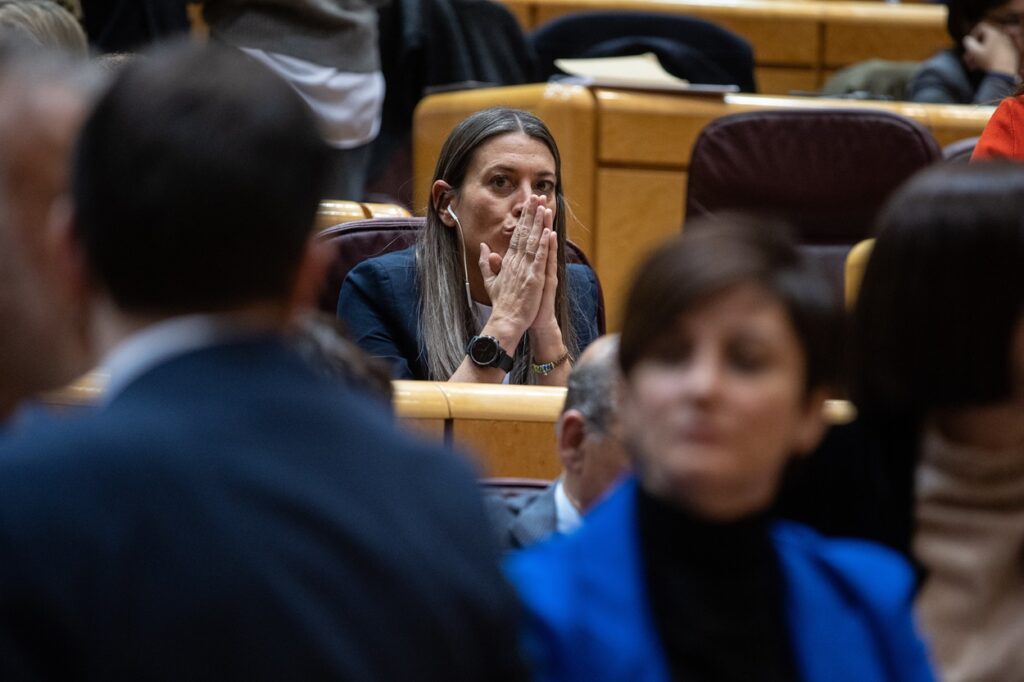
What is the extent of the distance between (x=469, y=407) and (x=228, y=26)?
1.87 m

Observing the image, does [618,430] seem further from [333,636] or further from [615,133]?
[615,133]

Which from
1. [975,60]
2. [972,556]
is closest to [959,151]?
[975,60]

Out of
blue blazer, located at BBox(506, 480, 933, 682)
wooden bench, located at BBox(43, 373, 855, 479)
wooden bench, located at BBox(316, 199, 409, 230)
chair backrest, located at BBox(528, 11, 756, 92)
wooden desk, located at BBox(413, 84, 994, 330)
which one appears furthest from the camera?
chair backrest, located at BBox(528, 11, 756, 92)

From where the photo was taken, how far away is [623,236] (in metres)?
3.62

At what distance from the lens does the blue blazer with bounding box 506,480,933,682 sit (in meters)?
1.06

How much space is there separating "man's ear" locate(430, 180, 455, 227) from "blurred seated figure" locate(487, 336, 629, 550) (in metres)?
1.13

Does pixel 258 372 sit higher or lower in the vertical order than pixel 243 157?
lower

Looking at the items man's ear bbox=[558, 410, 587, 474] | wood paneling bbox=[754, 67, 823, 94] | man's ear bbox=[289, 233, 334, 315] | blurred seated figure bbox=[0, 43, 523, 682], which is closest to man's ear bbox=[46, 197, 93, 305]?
blurred seated figure bbox=[0, 43, 523, 682]

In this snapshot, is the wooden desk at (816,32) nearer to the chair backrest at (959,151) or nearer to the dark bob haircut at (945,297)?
the chair backrest at (959,151)

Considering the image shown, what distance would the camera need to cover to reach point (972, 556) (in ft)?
4.10

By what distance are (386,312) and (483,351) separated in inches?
8.1

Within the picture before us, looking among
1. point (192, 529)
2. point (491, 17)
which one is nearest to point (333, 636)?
point (192, 529)

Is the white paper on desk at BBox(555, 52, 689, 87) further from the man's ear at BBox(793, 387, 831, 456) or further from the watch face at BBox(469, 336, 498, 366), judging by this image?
the man's ear at BBox(793, 387, 831, 456)

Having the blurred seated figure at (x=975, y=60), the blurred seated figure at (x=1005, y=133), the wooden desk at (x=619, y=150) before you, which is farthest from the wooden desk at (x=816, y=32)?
the blurred seated figure at (x=1005, y=133)
